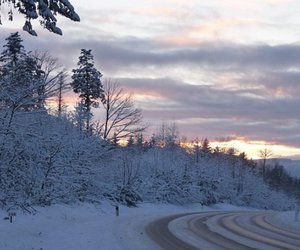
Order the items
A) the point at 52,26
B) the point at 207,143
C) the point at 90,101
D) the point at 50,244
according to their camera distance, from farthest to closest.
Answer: the point at 207,143 < the point at 90,101 < the point at 50,244 < the point at 52,26

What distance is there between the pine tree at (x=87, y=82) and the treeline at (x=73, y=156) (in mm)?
116

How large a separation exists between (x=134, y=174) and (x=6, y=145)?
1294 inches

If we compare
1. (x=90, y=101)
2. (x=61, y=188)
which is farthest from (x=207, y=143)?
(x=61, y=188)

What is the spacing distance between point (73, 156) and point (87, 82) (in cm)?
2891

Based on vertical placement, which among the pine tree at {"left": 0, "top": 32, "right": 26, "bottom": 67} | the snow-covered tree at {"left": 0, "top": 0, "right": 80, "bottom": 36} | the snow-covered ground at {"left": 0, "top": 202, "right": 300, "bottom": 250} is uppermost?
the pine tree at {"left": 0, "top": 32, "right": 26, "bottom": 67}

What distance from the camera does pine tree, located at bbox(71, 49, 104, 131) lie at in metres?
61.0

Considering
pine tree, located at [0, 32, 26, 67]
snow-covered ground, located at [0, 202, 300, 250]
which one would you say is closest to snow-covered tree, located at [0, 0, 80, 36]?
snow-covered ground, located at [0, 202, 300, 250]

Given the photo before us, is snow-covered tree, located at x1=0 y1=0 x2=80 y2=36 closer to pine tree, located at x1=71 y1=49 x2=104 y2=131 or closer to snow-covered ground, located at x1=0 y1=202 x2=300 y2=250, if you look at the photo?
snow-covered ground, located at x1=0 y1=202 x2=300 y2=250

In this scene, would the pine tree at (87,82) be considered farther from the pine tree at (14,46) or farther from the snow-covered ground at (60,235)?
the snow-covered ground at (60,235)

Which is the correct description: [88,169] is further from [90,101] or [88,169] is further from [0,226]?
[90,101]

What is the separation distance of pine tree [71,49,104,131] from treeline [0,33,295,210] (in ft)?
0.38

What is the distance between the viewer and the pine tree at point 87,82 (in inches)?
2403

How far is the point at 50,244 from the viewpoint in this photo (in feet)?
52.6

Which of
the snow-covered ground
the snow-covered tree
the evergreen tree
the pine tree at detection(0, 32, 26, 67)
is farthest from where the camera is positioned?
the evergreen tree
